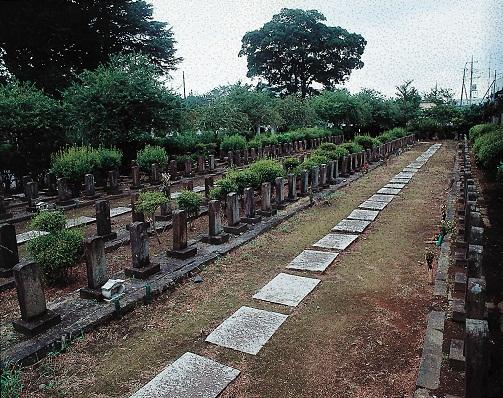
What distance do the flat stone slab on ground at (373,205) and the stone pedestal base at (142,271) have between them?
5.94m

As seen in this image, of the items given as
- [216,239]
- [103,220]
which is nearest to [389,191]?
[216,239]

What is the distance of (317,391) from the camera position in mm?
3197

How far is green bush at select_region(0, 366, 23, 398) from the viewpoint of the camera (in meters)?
3.07

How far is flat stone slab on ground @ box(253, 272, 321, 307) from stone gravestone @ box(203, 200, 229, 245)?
1.63 metres

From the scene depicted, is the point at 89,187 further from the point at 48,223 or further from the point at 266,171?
the point at 48,223

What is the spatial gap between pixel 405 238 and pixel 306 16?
4038 centimetres

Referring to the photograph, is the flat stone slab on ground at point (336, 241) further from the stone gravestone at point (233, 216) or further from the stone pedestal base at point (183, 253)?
the stone pedestal base at point (183, 253)

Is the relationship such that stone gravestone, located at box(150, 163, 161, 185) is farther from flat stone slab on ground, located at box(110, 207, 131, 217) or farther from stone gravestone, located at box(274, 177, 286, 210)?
stone gravestone, located at box(274, 177, 286, 210)

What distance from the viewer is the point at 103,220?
23.4ft

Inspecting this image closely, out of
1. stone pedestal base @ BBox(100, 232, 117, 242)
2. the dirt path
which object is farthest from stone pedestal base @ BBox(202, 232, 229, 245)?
stone pedestal base @ BBox(100, 232, 117, 242)

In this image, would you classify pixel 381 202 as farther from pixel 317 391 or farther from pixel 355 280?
pixel 317 391

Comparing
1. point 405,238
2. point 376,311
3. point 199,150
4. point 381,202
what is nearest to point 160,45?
point 199,150

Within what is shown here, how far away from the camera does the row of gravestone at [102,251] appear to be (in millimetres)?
4055

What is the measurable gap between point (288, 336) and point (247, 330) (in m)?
0.44
